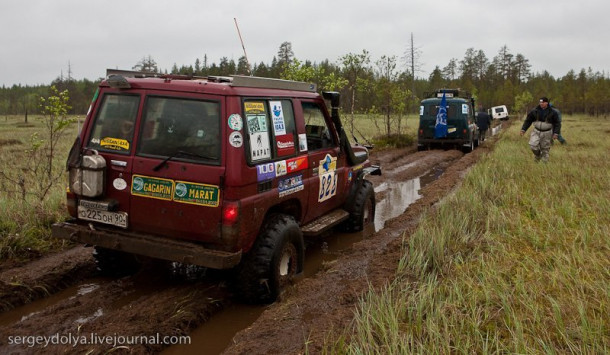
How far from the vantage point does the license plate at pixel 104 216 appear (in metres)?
4.22

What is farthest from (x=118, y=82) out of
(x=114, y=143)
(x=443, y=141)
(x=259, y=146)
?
(x=443, y=141)

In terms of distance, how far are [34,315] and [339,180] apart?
3.73 meters

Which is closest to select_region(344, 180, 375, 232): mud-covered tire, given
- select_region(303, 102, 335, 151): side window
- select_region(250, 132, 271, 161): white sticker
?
select_region(303, 102, 335, 151): side window

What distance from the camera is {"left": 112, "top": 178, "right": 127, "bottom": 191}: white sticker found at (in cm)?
416

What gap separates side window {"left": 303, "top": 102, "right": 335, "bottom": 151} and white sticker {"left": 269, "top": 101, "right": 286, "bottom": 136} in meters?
0.60

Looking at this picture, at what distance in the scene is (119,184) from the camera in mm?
4188

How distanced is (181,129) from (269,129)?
89cm

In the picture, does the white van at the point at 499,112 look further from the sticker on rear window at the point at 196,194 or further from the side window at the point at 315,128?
the sticker on rear window at the point at 196,194

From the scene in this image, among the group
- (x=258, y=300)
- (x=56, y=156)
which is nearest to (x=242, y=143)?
(x=258, y=300)

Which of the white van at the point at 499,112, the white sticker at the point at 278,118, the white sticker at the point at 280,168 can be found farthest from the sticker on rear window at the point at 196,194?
the white van at the point at 499,112

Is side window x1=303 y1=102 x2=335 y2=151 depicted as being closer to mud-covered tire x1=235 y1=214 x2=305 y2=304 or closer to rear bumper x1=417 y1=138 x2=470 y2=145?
mud-covered tire x1=235 y1=214 x2=305 y2=304

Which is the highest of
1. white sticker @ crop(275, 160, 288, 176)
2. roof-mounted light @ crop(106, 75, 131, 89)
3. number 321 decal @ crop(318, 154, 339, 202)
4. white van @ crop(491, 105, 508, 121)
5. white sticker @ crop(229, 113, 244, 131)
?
white van @ crop(491, 105, 508, 121)

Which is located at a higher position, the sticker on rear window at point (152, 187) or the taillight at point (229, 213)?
the sticker on rear window at point (152, 187)

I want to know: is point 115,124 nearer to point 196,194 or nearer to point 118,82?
point 118,82
